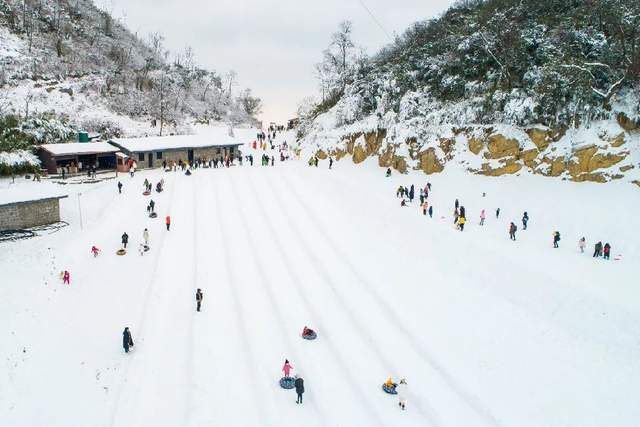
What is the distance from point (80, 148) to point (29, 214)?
48.7 feet

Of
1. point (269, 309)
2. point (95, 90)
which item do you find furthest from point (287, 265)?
point (95, 90)

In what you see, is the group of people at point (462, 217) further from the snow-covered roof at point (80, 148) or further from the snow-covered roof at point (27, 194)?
the snow-covered roof at point (80, 148)

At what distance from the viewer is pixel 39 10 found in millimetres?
76125

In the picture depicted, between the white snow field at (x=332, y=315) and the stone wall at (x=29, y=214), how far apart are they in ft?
5.80

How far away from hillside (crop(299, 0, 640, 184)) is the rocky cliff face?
0.08 m

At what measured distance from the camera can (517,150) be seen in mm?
39156

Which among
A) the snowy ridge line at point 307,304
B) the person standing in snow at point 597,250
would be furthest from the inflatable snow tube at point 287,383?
the person standing in snow at point 597,250

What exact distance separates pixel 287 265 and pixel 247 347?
26.9 feet

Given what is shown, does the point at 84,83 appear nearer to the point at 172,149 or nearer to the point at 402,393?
the point at 172,149

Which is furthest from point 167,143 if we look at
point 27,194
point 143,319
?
point 143,319

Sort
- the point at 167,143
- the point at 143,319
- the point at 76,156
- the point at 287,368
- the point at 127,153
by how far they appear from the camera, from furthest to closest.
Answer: the point at 167,143
the point at 127,153
the point at 76,156
the point at 143,319
the point at 287,368

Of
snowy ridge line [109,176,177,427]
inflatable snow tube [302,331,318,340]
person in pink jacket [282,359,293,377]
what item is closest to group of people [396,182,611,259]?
inflatable snow tube [302,331,318,340]

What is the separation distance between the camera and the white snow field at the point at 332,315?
1781 centimetres

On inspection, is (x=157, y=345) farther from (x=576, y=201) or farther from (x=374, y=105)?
(x=374, y=105)
